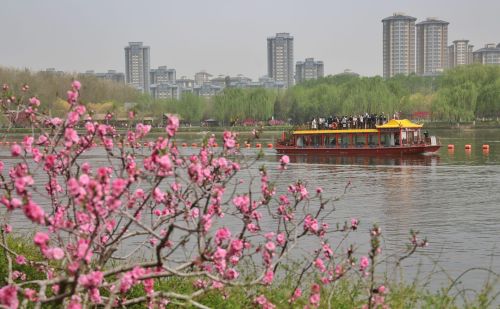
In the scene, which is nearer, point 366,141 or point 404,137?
point 404,137

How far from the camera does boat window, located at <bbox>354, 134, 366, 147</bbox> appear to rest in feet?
160

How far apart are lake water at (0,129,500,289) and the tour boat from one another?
1.78 metres

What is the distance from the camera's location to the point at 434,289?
1281 cm

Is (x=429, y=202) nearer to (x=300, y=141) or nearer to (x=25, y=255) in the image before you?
(x=25, y=255)

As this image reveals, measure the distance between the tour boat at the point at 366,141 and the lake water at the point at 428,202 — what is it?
1.78 metres

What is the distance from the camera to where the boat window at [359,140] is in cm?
4873

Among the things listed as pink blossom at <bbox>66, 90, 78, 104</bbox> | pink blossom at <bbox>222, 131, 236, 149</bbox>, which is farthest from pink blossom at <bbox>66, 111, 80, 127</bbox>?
pink blossom at <bbox>222, 131, 236, 149</bbox>

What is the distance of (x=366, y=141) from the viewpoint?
160 feet

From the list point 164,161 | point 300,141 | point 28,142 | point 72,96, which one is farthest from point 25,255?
point 300,141

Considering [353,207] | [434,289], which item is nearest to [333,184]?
[353,207]

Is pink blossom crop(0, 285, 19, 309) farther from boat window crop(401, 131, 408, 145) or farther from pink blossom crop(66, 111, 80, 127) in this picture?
boat window crop(401, 131, 408, 145)

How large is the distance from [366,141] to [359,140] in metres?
0.55

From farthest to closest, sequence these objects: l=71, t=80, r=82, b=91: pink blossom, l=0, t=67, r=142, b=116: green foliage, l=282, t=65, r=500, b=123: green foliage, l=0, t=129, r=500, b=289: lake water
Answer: l=0, t=67, r=142, b=116: green foliage < l=282, t=65, r=500, b=123: green foliage < l=0, t=129, r=500, b=289: lake water < l=71, t=80, r=82, b=91: pink blossom

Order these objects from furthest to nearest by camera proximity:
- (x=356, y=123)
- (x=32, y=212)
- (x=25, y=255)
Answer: (x=356, y=123), (x=25, y=255), (x=32, y=212)
